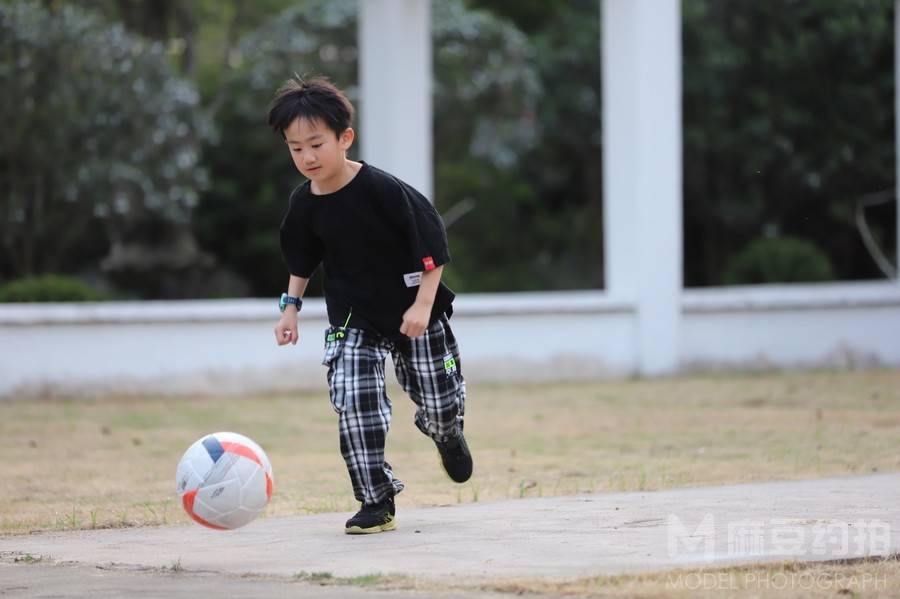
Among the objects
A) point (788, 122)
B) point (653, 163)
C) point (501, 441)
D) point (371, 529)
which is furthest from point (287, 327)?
point (788, 122)

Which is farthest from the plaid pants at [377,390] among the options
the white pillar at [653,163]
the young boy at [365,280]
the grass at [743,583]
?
the white pillar at [653,163]

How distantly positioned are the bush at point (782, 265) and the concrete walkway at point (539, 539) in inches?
446

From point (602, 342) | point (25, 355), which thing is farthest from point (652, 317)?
point (25, 355)

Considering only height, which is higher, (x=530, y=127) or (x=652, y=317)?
(x=530, y=127)

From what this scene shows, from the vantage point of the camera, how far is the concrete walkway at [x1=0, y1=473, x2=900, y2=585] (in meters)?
5.17

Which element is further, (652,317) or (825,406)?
(652,317)

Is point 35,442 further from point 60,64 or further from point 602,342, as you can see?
point 60,64

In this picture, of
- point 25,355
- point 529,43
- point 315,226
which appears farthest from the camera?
point 529,43

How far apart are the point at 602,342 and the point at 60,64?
7.43 meters

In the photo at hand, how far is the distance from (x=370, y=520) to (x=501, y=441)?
4.25m

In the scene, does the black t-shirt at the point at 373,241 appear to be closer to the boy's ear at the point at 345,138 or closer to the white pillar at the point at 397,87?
the boy's ear at the point at 345,138

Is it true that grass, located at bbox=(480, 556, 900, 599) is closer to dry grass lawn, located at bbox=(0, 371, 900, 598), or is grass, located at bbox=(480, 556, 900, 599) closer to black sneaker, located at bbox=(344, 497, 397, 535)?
dry grass lawn, located at bbox=(0, 371, 900, 598)

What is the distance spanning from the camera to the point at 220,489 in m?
5.56

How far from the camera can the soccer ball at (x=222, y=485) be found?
219 inches
